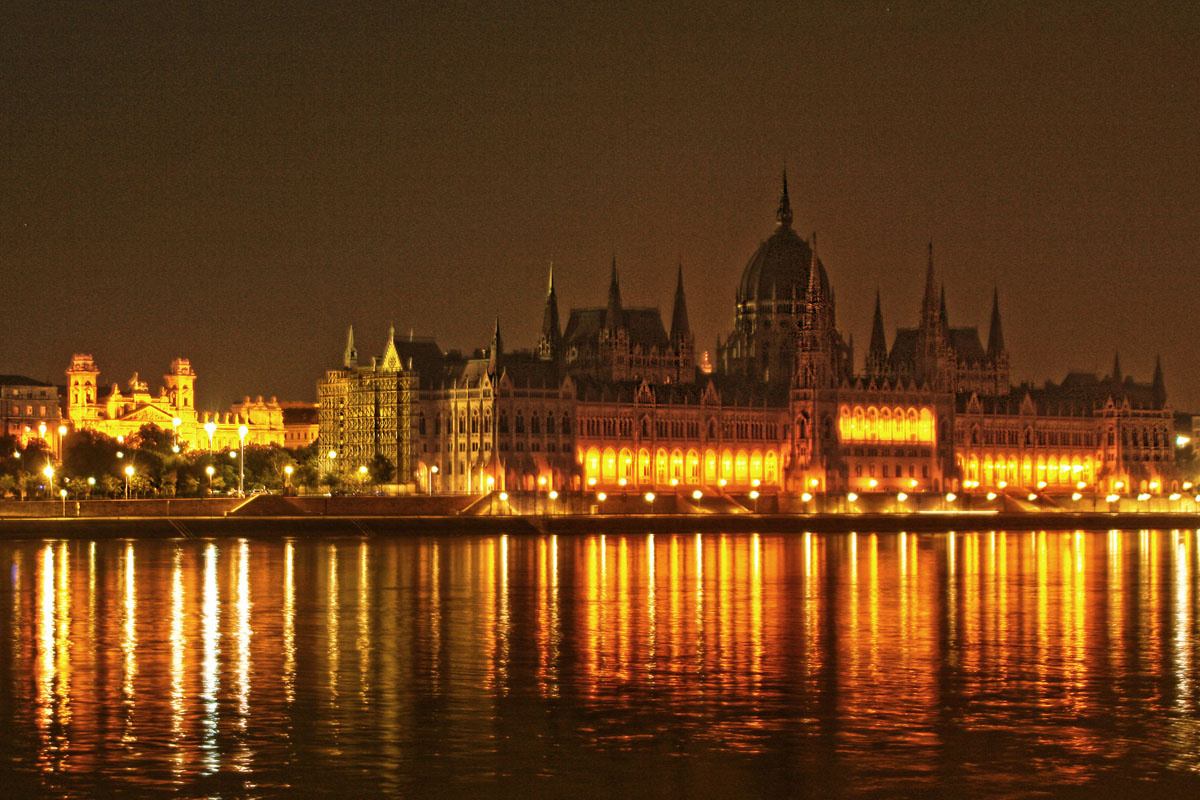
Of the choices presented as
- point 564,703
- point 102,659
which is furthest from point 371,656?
point 564,703

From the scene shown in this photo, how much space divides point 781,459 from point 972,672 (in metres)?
138

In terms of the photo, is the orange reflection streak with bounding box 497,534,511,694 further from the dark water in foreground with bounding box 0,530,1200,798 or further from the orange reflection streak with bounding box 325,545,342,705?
the orange reflection streak with bounding box 325,545,342,705

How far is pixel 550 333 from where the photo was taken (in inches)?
7421

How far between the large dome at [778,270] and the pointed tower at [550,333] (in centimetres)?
1967

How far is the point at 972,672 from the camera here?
40.5 m

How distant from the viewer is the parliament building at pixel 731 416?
159000mm

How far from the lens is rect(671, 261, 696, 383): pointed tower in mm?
189250

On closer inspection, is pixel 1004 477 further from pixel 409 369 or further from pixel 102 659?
pixel 102 659

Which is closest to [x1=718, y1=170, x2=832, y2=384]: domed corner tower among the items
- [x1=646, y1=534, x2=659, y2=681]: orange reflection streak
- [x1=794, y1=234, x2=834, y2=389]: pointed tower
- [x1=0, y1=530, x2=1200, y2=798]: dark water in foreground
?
[x1=794, y1=234, x2=834, y2=389]: pointed tower

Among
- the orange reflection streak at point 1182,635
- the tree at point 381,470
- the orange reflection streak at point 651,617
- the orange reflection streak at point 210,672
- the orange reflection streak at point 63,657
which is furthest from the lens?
the tree at point 381,470

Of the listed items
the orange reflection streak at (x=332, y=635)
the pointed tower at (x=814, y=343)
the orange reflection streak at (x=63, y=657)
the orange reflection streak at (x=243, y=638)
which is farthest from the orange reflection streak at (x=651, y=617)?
the pointed tower at (x=814, y=343)

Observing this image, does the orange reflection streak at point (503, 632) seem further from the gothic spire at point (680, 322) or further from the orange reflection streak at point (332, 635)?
the gothic spire at point (680, 322)

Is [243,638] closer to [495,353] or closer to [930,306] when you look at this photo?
[495,353]

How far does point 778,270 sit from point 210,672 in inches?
6177
